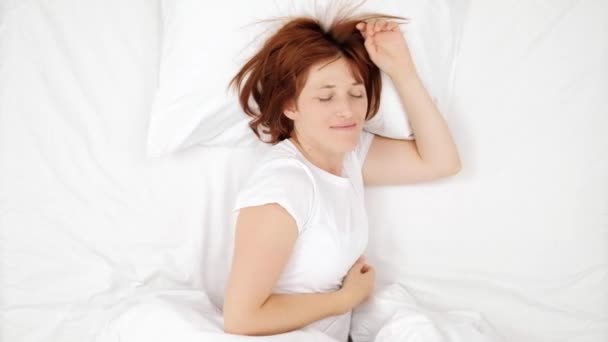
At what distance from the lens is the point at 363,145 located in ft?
4.53

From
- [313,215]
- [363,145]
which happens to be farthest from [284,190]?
[363,145]

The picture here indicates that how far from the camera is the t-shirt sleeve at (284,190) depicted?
1072 mm

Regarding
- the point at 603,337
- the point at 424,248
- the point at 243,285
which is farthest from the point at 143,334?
the point at 603,337

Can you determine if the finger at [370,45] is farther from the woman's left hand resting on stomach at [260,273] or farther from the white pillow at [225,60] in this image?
the woman's left hand resting on stomach at [260,273]

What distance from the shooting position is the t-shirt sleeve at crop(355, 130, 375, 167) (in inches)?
53.8

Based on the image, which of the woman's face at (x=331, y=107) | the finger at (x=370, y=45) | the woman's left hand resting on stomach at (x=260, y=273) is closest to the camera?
the woman's left hand resting on stomach at (x=260, y=273)

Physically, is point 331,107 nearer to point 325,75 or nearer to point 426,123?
point 325,75

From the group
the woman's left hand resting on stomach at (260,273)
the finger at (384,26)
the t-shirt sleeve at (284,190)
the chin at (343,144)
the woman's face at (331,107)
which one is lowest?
the woman's left hand resting on stomach at (260,273)

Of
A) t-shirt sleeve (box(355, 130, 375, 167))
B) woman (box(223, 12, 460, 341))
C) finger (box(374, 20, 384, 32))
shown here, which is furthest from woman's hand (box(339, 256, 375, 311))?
finger (box(374, 20, 384, 32))

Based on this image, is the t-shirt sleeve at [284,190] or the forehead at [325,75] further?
the forehead at [325,75]

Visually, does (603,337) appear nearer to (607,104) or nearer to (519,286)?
(519,286)

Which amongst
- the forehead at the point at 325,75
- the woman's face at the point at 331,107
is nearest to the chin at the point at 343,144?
the woman's face at the point at 331,107

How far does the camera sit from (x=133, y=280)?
134 centimetres

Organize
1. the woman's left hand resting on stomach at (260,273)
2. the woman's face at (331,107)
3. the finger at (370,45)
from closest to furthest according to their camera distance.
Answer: the woman's left hand resting on stomach at (260,273)
the woman's face at (331,107)
the finger at (370,45)
